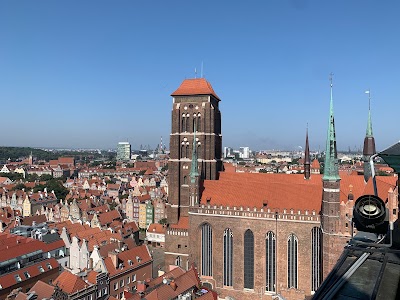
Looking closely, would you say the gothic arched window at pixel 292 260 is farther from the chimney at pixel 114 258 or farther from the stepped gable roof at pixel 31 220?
A: the stepped gable roof at pixel 31 220

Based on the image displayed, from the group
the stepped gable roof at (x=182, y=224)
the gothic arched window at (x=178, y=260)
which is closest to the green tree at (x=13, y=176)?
the stepped gable roof at (x=182, y=224)

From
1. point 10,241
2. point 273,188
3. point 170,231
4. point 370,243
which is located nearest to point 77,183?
point 10,241

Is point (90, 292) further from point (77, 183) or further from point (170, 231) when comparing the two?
point (77, 183)

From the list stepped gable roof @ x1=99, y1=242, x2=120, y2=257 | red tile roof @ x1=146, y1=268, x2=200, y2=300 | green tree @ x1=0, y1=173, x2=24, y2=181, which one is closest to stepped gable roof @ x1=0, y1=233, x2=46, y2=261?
stepped gable roof @ x1=99, y1=242, x2=120, y2=257

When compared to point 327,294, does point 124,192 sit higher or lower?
lower

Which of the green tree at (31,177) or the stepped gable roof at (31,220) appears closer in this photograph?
the stepped gable roof at (31,220)
